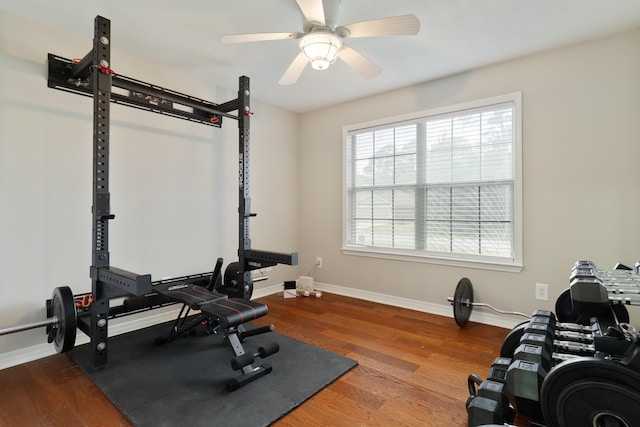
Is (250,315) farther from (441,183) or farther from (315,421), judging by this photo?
(441,183)

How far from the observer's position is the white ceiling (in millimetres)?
2117

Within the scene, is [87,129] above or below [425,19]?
below

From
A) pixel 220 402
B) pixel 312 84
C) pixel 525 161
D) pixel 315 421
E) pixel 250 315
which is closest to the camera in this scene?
pixel 315 421

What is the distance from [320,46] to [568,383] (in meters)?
2.08

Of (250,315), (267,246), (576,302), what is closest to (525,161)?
(576,302)

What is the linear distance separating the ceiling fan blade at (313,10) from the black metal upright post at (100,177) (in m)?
1.26

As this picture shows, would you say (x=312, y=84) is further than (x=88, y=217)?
Yes

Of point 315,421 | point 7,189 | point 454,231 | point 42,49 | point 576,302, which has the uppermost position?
point 42,49

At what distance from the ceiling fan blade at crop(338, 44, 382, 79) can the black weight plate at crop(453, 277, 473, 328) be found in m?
1.87

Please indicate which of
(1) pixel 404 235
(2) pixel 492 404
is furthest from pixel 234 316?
(1) pixel 404 235

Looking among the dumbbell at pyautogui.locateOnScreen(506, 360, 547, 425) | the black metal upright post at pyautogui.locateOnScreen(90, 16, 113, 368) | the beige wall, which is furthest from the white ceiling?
the dumbbell at pyautogui.locateOnScreen(506, 360, 547, 425)

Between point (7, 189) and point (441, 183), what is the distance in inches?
140

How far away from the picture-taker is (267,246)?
4043 mm

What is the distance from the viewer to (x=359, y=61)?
2223mm
